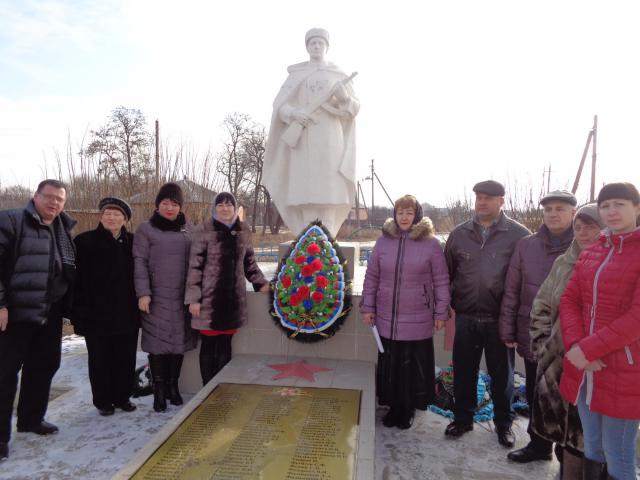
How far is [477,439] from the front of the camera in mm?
3045

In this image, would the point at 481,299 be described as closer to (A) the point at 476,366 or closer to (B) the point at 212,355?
(A) the point at 476,366

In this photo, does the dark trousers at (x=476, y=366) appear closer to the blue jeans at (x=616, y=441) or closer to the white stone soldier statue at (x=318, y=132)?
the blue jeans at (x=616, y=441)

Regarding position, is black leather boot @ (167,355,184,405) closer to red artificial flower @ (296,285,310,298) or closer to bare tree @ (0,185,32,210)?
red artificial flower @ (296,285,310,298)

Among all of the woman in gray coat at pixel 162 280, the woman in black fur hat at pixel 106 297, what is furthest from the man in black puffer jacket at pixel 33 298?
the woman in gray coat at pixel 162 280

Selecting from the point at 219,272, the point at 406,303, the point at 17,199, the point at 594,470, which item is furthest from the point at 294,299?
the point at 17,199

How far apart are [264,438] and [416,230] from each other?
65.3 inches

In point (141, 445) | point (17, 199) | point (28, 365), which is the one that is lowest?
point (141, 445)

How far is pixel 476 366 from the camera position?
9.96 ft

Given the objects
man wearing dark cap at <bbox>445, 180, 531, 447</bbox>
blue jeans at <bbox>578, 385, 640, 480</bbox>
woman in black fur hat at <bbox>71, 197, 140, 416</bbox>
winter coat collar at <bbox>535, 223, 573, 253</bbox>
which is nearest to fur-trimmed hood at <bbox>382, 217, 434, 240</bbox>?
man wearing dark cap at <bbox>445, 180, 531, 447</bbox>

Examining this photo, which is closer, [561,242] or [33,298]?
[561,242]

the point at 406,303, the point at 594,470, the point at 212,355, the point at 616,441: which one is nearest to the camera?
the point at 616,441

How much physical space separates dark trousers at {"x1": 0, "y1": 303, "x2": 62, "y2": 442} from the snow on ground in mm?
180

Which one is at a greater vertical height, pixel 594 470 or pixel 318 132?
pixel 318 132

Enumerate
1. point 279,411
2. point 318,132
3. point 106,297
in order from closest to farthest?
point 279,411
point 106,297
point 318,132
